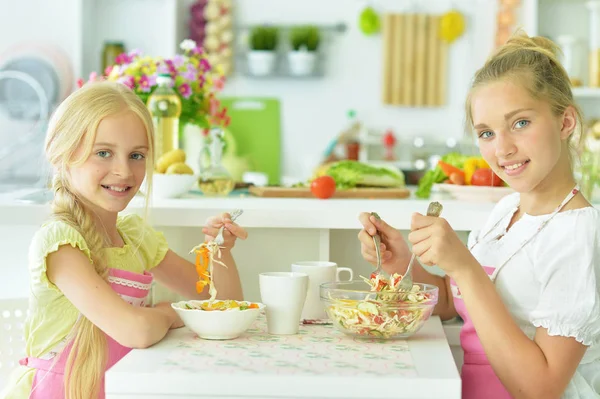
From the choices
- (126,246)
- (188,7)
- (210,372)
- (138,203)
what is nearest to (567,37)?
(188,7)

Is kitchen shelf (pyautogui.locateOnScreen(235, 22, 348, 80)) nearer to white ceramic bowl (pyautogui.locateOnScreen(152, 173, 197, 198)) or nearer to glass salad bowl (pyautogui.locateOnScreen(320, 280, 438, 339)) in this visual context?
white ceramic bowl (pyautogui.locateOnScreen(152, 173, 197, 198))

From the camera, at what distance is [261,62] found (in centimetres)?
489

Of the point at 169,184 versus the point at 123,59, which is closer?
the point at 169,184

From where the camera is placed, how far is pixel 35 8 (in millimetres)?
4672

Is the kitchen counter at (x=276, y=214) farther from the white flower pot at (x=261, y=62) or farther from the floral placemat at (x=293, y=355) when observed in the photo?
the white flower pot at (x=261, y=62)

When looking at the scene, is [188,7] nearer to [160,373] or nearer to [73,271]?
[73,271]

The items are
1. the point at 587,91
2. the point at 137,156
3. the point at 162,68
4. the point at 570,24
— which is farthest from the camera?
the point at 570,24

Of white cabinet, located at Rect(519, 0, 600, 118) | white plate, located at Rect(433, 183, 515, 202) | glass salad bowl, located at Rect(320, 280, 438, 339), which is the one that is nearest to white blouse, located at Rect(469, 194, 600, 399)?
glass salad bowl, located at Rect(320, 280, 438, 339)

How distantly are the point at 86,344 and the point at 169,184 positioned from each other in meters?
0.77

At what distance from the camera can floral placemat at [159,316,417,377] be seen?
1.14 metres

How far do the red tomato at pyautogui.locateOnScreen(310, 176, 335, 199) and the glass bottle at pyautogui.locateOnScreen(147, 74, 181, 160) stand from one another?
45 centimetres

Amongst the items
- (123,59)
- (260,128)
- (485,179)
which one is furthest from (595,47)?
(123,59)

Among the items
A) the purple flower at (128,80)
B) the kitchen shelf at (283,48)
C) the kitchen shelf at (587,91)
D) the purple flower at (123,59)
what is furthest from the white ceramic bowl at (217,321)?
the kitchen shelf at (283,48)

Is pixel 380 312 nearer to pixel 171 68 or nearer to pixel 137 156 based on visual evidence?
pixel 137 156
